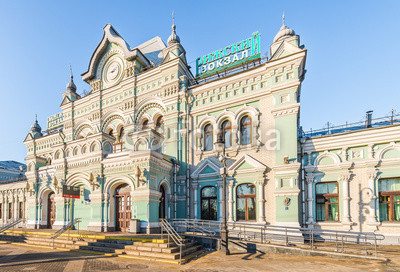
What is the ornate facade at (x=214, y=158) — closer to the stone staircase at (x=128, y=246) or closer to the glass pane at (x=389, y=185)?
the glass pane at (x=389, y=185)

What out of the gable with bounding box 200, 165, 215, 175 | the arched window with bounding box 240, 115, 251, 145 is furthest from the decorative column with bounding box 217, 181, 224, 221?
the arched window with bounding box 240, 115, 251, 145

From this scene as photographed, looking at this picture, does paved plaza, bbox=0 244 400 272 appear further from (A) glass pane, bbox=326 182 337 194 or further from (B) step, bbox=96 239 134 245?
(A) glass pane, bbox=326 182 337 194

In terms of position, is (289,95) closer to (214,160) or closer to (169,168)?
(214,160)

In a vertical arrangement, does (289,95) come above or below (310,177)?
above

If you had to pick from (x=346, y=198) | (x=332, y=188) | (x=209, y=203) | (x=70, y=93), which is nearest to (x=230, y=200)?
(x=209, y=203)

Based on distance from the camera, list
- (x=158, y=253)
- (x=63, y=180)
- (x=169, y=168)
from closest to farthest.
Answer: (x=158, y=253) < (x=169, y=168) < (x=63, y=180)

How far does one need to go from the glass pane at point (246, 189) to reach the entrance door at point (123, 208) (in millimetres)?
7180

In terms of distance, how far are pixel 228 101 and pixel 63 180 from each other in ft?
46.2

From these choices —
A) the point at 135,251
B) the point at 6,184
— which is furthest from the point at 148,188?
the point at 6,184

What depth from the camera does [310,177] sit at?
14.9 metres

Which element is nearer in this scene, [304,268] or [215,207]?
[304,268]

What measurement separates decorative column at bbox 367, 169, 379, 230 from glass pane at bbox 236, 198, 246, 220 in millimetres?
6625

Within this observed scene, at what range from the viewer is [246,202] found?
1534 centimetres

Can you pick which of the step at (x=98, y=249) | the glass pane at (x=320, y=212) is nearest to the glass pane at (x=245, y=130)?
the glass pane at (x=320, y=212)
